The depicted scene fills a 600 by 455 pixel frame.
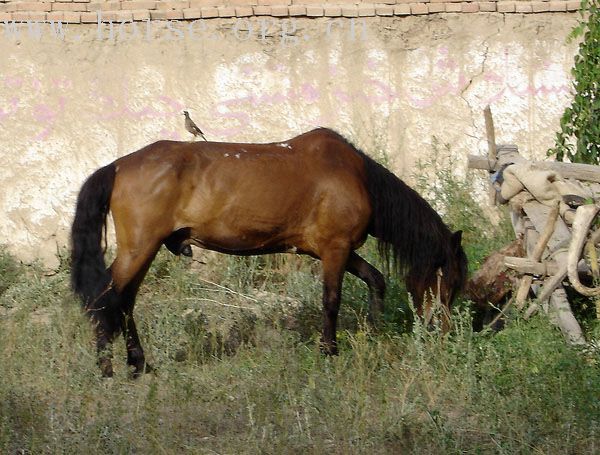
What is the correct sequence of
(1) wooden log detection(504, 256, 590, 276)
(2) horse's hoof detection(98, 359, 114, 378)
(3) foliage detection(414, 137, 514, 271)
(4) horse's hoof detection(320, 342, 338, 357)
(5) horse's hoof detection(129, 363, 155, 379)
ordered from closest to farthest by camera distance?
(1) wooden log detection(504, 256, 590, 276), (2) horse's hoof detection(98, 359, 114, 378), (5) horse's hoof detection(129, 363, 155, 379), (4) horse's hoof detection(320, 342, 338, 357), (3) foliage detection(414, 137, 514, 271)

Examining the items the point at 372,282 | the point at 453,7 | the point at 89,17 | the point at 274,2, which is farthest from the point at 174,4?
the point at 372,282

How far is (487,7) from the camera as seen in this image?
31.8ft

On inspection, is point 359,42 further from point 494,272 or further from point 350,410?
point 350,410

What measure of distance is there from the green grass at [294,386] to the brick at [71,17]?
2962 millimetres

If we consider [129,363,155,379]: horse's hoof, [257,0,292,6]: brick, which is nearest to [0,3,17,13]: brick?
[257,0,292,6]: brick

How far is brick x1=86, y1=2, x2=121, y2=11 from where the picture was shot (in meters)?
9.65

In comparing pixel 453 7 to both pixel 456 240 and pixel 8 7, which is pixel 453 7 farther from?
pixel 8 7

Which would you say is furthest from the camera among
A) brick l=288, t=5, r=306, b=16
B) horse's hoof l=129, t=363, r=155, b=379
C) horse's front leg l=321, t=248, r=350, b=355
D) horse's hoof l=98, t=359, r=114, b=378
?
brick l=288, t=5, r=306, b=16

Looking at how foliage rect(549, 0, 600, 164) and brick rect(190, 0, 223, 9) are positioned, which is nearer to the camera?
foliage rect(549, 0, 600, 164)

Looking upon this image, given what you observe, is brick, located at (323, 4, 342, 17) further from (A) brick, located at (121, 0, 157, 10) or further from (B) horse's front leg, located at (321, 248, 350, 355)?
(B) horse's front leg, located at (321, 248, 350, 355)

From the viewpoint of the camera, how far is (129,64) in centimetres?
977

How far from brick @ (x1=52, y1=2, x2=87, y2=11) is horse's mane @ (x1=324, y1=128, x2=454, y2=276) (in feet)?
12.5

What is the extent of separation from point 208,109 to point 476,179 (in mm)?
2671

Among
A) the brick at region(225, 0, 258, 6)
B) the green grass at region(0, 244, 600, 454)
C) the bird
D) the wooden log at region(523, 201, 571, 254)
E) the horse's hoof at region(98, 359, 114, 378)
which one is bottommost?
the horse's hoof at region(98, 359, 114, 378)
